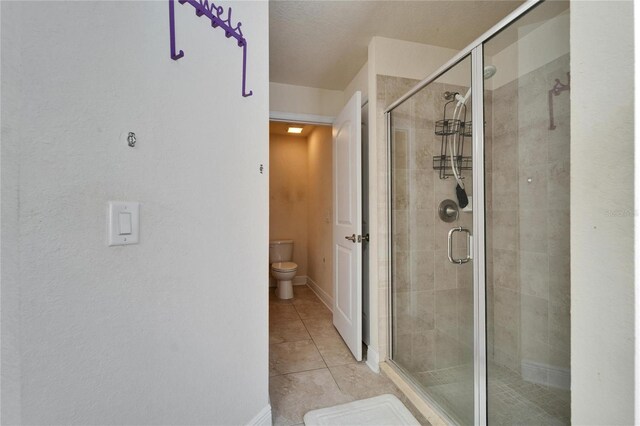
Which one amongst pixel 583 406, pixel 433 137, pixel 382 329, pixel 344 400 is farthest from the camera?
pixel 382 329

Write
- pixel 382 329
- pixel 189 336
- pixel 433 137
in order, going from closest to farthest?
pixel 189 336 → pixel 433 137 → pixel 382 329

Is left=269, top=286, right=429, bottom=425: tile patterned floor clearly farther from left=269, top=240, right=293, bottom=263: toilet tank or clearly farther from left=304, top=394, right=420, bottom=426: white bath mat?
left=269, top=240, right=293, bottom=263: toilet tank

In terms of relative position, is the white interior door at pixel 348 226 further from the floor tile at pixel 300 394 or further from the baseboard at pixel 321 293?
the baseboard at pixel 321 293

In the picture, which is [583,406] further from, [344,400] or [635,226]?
[344,400]

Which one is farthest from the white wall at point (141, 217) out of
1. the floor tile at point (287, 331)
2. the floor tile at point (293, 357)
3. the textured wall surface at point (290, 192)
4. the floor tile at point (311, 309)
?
the textured wall surface at point (290, 192)

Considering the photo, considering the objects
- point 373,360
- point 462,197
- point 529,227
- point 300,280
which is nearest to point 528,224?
point 529,227

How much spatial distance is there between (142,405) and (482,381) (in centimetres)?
144

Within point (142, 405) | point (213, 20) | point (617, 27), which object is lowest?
point (142, 405)

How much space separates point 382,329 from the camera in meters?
2.19

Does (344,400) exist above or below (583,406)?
below

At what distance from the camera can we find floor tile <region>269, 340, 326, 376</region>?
6.91 feet

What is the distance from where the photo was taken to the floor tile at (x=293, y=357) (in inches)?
82.9

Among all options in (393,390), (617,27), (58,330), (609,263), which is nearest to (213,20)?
(58,330)

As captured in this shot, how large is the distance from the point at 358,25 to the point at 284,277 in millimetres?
2733
